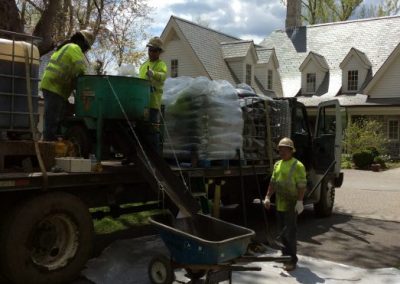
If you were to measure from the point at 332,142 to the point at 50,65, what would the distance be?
5.66 m

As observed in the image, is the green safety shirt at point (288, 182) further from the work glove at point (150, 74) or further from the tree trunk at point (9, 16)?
the tree trunk at point (9, 16)

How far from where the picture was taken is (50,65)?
22.0ft

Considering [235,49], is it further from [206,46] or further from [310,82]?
[310,82]

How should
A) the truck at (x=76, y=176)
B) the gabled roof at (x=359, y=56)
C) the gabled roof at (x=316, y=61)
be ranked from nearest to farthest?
the truck at (x=76, y=176) → the gabled roof at (x=359, y=56) → the gabled roof at (x=316, y=61)

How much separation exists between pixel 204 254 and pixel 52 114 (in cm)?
308

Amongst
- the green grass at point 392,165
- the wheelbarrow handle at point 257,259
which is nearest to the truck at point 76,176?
the wheelbarrow handle at point 257,259

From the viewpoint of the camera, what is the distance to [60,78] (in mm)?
6617

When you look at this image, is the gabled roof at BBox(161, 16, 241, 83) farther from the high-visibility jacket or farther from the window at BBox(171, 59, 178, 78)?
the high-visibility jacket

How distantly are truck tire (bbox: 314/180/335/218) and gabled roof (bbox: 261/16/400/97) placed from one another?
67.4ft

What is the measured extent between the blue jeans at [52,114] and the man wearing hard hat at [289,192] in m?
2.86

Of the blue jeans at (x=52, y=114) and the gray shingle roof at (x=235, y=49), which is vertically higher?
the gray shingle roof at (x=235, y=49)

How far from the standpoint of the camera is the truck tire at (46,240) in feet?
16.3

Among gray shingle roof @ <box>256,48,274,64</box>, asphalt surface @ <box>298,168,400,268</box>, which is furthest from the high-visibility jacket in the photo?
gray shingle roof @ <box>256,48,274,64</box>

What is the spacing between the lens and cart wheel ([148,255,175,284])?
5148mm
